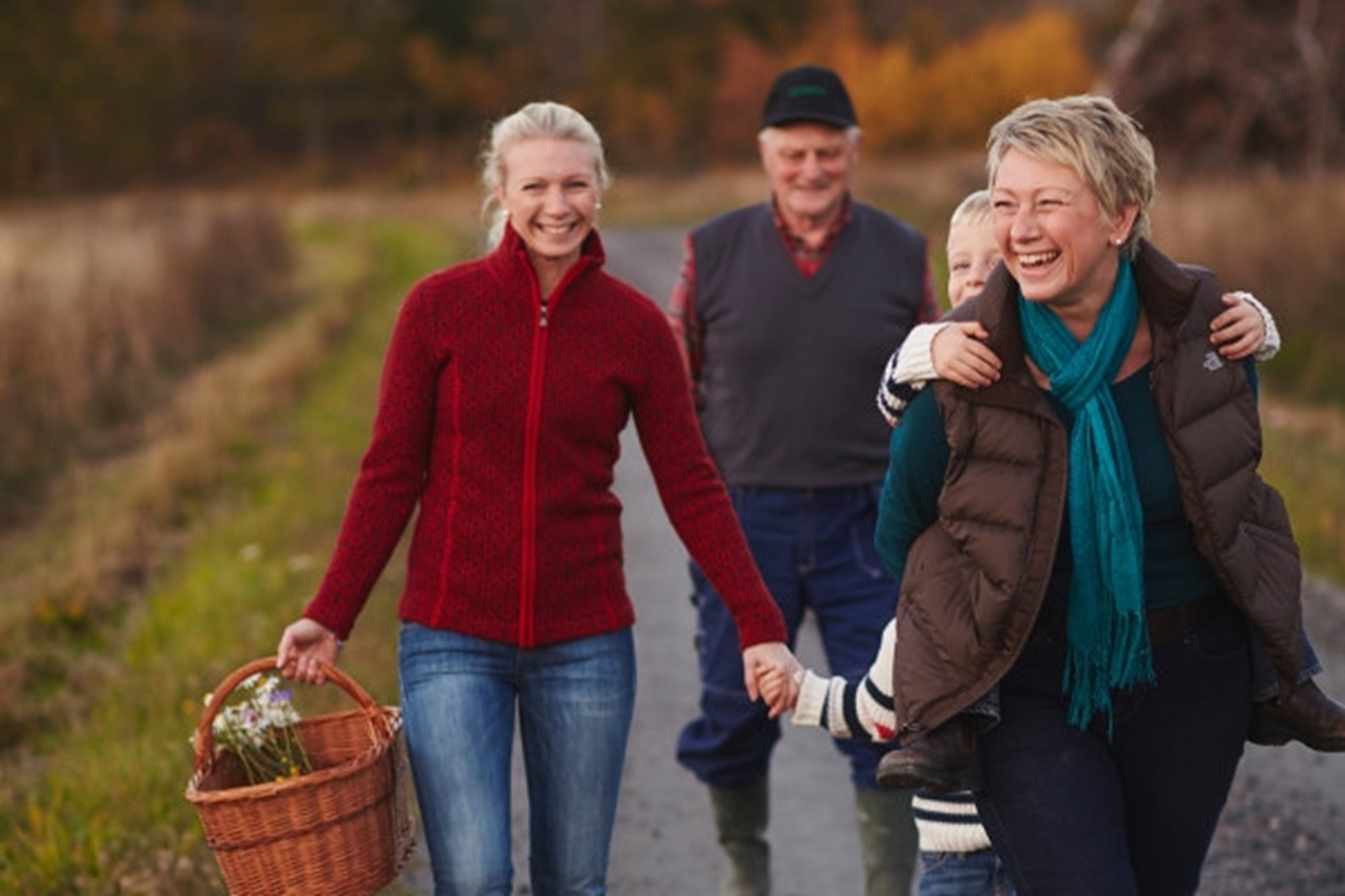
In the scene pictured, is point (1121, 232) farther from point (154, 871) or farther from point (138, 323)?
point (138, 323)

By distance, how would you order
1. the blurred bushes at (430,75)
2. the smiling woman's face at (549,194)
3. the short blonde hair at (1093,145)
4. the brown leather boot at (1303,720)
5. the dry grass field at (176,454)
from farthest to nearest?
the blurred bushes at (430,75)
the dry grass field at (176,454)
the smiling woman's face at (549,194)
the brown leather boot at (1303,720)
the short blonde hair at (1093,145)

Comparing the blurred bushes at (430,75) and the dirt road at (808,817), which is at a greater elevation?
the blurred bushes at (430,75)

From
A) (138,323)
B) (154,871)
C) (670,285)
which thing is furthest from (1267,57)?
(154,871)

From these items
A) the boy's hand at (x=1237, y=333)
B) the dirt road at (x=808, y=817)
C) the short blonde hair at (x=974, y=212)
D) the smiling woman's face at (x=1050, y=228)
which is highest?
the short blonde hair at (x=974, y=212)

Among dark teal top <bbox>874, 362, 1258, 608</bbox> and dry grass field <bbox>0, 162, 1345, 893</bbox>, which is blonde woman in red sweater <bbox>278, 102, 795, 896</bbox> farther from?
dry grass field <bbox>0, 162, 1345, 893</bbox>

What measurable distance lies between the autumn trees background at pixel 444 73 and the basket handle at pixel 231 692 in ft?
142

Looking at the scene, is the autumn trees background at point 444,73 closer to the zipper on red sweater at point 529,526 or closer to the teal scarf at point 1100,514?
the zipper on red sweater at point 529,526

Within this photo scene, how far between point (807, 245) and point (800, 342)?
310 millimetres

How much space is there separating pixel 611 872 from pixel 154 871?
4.33 ft

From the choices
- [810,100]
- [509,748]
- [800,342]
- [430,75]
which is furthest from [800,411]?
[430,75]

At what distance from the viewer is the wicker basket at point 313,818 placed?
3.38 m

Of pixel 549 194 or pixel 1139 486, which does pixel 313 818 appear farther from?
pixel 1139 486

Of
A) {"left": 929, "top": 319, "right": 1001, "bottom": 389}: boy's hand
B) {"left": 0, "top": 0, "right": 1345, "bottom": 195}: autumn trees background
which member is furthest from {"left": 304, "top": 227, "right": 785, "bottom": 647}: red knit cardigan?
{"left": 0, "top": 0, "right": 1345, "bottom": 195}: autumn trees background

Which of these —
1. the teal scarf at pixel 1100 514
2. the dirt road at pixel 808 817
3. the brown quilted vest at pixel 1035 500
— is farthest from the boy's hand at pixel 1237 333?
the dirt road at pixel 808 817
